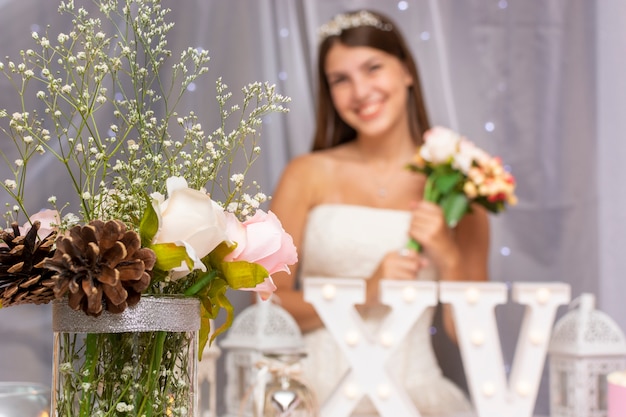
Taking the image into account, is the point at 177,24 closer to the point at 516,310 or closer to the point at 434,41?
the point at 434,41

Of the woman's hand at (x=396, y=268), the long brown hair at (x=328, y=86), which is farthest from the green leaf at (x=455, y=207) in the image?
the long brown hair at (x=328, y=86)

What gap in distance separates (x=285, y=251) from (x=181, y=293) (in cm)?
10

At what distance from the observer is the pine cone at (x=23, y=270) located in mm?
654

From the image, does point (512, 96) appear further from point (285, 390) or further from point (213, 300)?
point (213, 300)

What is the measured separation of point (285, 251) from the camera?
2.34ft

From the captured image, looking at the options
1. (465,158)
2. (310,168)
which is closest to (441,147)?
(465,158)

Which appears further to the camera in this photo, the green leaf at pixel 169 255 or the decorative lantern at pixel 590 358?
the decorative lantern at pixel 590 358

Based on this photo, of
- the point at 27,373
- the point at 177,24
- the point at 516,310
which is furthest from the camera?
the point at 516,310

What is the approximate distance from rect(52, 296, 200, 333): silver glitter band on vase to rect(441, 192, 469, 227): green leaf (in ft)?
4.62

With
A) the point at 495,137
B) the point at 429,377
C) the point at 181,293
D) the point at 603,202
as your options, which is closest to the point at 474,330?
the point at 429,377

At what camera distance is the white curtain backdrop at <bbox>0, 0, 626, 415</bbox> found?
2355mm

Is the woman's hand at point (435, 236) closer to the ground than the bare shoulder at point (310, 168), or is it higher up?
closer to the ground

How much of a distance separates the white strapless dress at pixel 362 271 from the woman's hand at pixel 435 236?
5 cm

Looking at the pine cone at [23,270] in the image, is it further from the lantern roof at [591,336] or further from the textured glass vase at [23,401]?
the lantern roof at [591,336]
